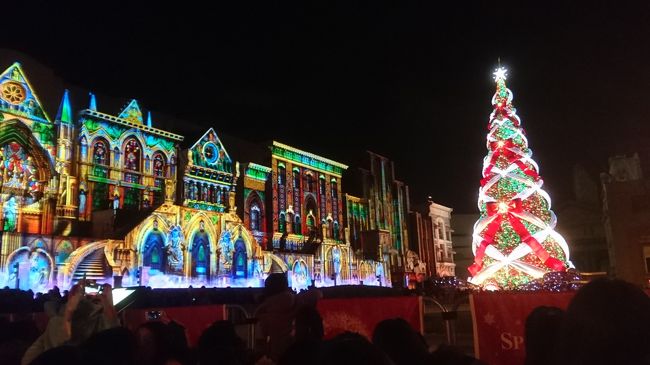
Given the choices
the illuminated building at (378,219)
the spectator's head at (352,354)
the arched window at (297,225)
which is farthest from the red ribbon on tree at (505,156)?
the illuminated building at (378,219)

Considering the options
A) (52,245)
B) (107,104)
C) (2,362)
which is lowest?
(2,362)

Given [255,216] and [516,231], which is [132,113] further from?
[516,231]

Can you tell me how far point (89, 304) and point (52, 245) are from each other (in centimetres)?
2127

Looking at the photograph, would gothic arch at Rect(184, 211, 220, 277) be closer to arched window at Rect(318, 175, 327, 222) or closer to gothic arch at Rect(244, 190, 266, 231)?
gothic arch at Rect(244, 190, 266, 231)

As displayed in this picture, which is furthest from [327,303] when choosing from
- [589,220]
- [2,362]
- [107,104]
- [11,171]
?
[589,220]

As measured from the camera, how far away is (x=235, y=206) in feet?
117

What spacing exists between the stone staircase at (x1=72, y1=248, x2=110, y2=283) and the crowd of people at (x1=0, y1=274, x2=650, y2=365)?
2023 cm

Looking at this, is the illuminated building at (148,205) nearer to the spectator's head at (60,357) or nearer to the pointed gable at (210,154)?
the pointed gable at (210,154)

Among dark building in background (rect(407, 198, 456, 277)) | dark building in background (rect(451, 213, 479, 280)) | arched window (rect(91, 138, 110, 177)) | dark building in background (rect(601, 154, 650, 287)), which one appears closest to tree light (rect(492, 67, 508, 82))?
dark building in background (rect(601, 154, 650, 287))

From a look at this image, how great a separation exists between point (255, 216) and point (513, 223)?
71.6 feet

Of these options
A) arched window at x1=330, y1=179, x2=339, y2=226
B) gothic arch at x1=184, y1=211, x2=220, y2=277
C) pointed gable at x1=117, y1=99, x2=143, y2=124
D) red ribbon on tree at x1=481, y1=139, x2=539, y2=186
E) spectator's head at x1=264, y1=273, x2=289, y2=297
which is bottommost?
spectator's head at x1=264, y1=273, x2=289, y2=297

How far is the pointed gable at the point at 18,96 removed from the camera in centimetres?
2429

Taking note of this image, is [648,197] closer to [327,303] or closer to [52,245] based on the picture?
[327,303]

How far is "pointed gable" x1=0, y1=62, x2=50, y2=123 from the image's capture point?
2429 cm
